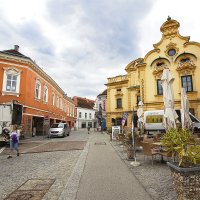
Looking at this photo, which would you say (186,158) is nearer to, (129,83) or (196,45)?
(196,45)

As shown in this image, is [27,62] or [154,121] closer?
[154,121]

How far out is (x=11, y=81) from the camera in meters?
21.5

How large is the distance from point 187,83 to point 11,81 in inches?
853

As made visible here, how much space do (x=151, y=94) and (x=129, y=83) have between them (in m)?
6.95

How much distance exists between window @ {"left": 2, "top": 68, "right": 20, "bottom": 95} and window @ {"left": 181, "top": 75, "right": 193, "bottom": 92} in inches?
809

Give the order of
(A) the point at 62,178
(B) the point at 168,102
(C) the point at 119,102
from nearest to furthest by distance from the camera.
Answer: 1. (A) the point at 62,178
2. (B) the point at 168,102
3. (C) the point at 119,102

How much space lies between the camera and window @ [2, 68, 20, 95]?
2103 centimetres

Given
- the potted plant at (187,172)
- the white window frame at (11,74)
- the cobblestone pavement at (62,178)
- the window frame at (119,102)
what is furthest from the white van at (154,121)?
the potted plant at (187,172)

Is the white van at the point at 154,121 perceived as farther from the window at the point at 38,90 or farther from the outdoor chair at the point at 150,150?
the window at the point at 38,90

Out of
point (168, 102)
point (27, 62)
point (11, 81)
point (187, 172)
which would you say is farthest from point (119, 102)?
point (187, 172)

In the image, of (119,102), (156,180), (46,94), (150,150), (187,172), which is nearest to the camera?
(187,172)

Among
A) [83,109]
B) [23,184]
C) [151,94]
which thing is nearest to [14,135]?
[23,184]

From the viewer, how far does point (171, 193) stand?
4.47 metres

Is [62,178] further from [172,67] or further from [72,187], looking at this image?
[172,67]
